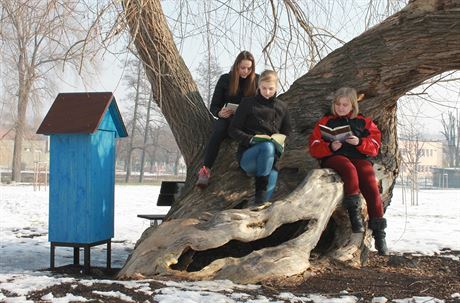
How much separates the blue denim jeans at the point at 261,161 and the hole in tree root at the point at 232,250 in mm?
418

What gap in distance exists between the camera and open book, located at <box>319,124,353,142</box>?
189 inches

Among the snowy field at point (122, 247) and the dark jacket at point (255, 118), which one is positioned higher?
the dark jacket at point (255, 118)

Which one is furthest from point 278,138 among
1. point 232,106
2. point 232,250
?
point 232,250

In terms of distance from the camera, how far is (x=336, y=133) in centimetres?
482

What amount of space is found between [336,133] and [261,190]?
818mm

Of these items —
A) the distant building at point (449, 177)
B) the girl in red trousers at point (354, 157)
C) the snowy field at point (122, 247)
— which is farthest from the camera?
the distant building at point (449, 177)

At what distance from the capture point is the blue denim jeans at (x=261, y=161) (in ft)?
15.5

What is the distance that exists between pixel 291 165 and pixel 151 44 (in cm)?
199

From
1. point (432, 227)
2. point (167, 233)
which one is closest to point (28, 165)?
point (432, 227)

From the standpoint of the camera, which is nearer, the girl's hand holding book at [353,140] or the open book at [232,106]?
the girl's hand holding book at [353,140]

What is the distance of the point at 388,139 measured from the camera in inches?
232

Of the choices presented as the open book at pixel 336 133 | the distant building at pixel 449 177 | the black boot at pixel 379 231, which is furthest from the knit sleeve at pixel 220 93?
the distant building at pixel 449 177

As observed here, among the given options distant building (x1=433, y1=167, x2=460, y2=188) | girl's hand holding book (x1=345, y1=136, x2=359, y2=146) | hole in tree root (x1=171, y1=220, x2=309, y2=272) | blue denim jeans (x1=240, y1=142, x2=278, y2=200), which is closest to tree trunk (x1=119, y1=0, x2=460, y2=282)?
hole in tree root (x1=171, y1=220, x2=309, y2=272)

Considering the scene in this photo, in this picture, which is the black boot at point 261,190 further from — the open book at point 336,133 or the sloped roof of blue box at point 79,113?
the sloped roof of blue box at point 79,113
